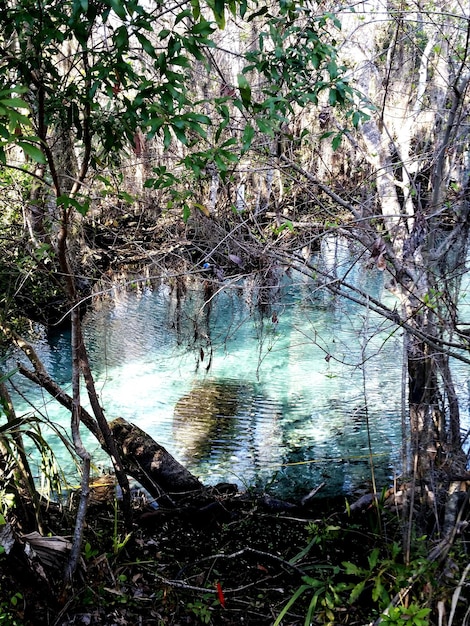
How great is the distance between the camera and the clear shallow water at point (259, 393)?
4.38 metres

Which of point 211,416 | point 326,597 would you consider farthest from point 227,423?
point 326,597

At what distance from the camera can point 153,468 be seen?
A: 3617 millimetres

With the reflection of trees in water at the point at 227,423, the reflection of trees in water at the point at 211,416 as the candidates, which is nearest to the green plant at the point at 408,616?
the reflection of trees in water at the point at 227,423

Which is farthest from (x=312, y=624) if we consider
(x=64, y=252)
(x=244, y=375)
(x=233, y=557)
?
(x=244, y=375)

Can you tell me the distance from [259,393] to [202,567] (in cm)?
346

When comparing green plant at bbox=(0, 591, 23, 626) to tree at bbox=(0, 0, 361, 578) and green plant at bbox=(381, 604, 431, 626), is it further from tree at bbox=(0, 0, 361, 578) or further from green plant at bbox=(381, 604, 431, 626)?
green plant at bbox=(381, 604, 431, 626)

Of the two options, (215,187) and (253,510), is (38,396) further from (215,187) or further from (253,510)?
(253,510)

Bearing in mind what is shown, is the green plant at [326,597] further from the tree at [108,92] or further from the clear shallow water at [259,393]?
the clear shallow water at [259,393]

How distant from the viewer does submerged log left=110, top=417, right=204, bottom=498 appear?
3545 millimetres

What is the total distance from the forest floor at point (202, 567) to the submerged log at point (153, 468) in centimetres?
16

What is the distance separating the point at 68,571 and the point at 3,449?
60 cm

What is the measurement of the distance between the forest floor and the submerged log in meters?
0.16

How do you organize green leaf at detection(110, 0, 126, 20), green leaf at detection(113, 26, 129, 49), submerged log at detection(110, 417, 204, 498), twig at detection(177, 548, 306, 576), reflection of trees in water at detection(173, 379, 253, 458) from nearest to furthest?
green leaf at detection(110, 0, 126, 20)
green leaf at detection(113, 26, 129, 49)
twig at detection(177, 548, 306, 576)
submerged log at detection(110, 417, 204, 498)
reflection of trees in water at detection(173, 379, 253, 458)

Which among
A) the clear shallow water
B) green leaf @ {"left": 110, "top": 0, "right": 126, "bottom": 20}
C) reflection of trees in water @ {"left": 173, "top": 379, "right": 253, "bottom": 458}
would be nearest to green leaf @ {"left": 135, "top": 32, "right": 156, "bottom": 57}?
green leaf @ {"left": 110, "top": 0, "right": 126, "bottom": 20}
